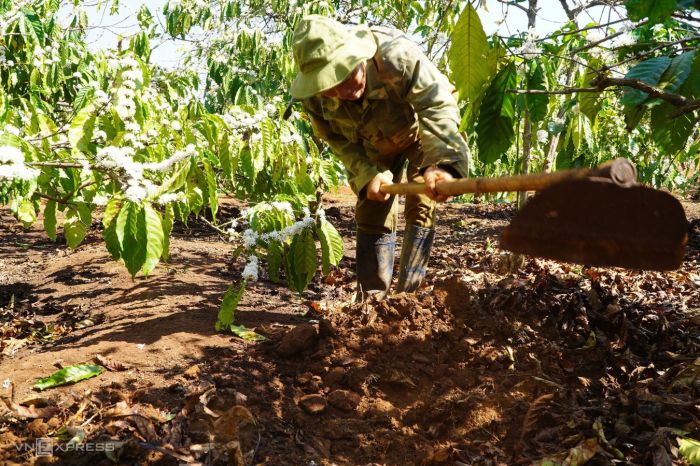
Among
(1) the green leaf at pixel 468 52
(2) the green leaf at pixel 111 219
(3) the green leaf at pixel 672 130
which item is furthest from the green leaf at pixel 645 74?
(2) the green leaf at pixel 111 219

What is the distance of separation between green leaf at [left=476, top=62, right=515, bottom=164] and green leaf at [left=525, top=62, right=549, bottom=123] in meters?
0.24

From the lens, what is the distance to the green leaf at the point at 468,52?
141 cm

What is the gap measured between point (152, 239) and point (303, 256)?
1010 millimetres

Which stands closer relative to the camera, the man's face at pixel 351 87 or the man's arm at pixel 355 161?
the man's face at pixel 351 87

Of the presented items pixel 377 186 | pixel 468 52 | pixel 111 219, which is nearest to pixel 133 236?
pixel 111 219

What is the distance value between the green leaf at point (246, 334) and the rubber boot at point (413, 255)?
78cm

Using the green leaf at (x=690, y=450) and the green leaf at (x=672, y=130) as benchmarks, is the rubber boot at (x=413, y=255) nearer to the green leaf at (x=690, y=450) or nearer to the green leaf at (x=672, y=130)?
the green leaf at (x=672, y=130)

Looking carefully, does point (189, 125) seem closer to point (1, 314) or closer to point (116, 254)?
point (116, 254)

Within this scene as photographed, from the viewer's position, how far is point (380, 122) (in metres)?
2.98

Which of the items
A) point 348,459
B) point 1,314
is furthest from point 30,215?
point 348,459

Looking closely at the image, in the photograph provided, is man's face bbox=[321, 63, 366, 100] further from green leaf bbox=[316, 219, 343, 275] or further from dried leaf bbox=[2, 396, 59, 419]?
dried leaf bbox=[2, 396, 59, 419]

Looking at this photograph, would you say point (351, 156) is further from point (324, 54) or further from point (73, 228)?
point (73, 228)

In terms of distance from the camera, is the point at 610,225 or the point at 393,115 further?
the point at 393,115

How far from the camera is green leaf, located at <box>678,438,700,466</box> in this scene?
1739 mm
